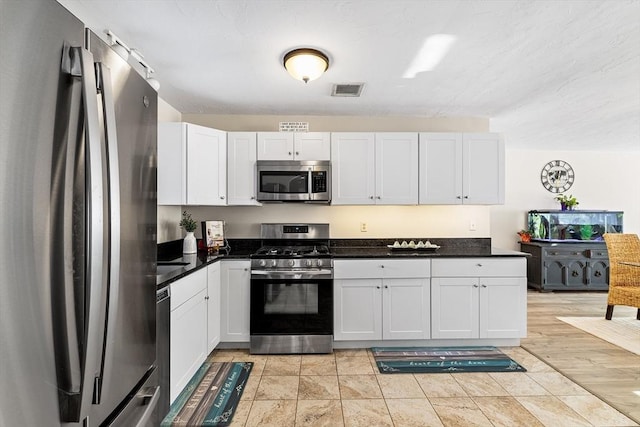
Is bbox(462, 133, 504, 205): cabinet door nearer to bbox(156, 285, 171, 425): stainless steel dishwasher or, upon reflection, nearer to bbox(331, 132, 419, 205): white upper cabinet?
bbox(331, 132, 419, 205): white upper cabinet

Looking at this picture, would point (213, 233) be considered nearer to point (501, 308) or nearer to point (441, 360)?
point (441, 360)

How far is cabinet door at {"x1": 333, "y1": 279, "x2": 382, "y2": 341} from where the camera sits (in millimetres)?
3076

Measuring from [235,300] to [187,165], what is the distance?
4.37 ft

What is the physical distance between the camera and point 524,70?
2.57 metres

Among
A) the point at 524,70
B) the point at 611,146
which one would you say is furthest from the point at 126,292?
the point at 611,146

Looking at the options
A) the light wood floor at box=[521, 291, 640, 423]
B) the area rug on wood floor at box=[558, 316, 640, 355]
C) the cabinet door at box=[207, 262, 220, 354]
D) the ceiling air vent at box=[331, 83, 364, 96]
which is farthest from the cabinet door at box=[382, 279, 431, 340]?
the area rug on wood floor at box=[558, 316, 640, 355]

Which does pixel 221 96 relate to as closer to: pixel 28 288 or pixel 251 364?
pixel 251 364

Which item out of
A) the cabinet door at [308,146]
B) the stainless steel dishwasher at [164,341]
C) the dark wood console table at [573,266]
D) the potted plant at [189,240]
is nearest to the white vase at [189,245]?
the potted plant at [189,240]

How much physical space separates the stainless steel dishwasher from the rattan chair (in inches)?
192

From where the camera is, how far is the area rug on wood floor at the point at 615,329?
3264 millimetres

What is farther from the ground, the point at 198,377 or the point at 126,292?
the point at 126,292

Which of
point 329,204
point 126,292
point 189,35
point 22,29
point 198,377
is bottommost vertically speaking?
point 198,377

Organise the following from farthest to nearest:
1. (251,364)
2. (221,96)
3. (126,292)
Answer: (221,96) → (251,364) → (126,292)

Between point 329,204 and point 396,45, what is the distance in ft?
5.75
